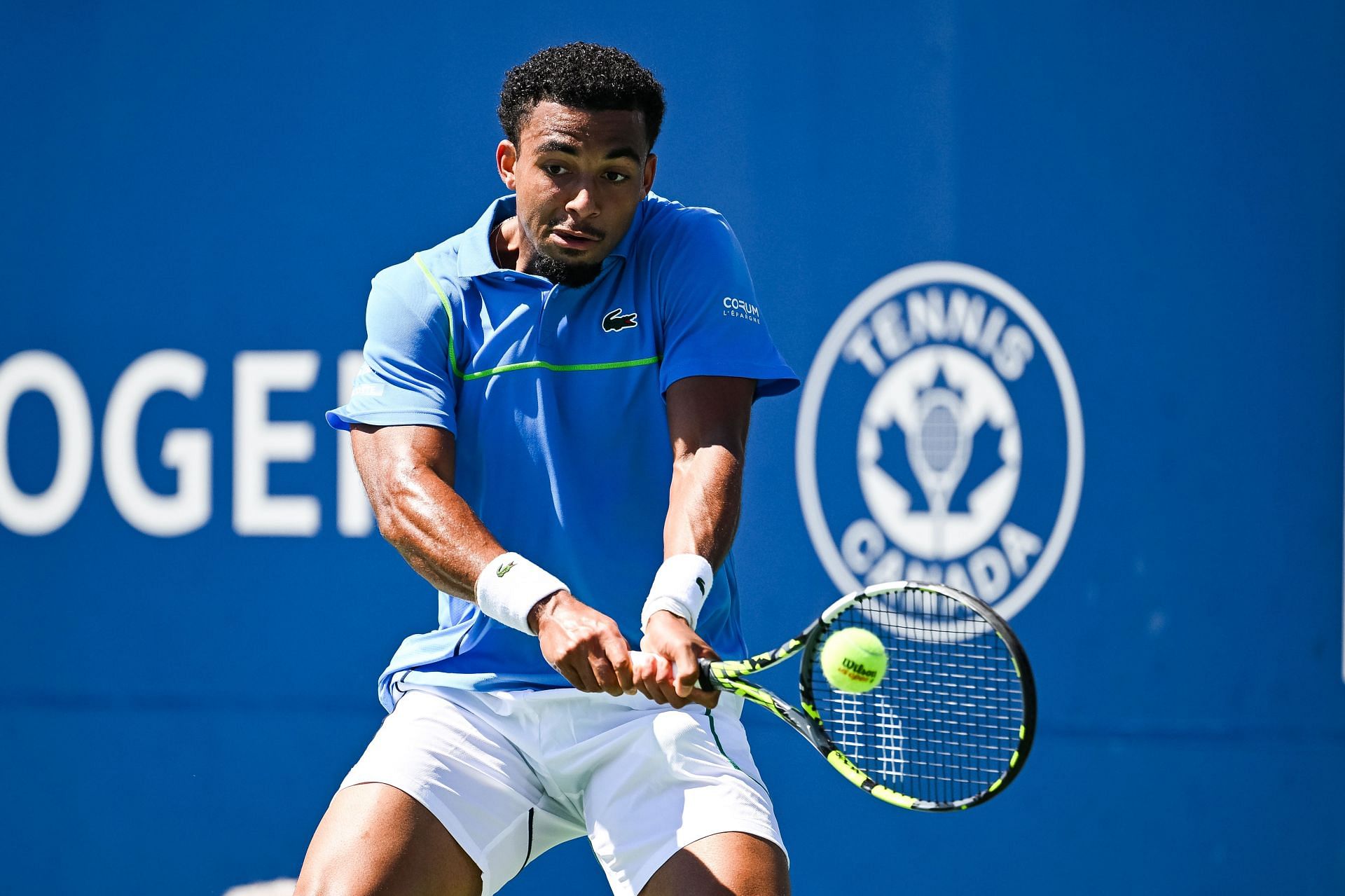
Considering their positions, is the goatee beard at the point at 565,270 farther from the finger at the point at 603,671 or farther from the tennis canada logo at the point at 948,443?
the tennis canada logo at the point at 948,443

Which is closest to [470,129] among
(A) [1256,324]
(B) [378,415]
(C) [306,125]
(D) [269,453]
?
(C) [306,125]

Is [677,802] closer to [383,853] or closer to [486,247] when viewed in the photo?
[383,853]

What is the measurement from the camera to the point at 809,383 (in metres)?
4.00

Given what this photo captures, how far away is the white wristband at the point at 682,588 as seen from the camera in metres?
2.40

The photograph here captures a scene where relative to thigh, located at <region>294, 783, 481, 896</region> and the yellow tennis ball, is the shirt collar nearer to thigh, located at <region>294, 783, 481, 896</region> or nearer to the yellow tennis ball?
the yellow tennis ball

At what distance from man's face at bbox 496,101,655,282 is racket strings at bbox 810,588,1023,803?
756 mm

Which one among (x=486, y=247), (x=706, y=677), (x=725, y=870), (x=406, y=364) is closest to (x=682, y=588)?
(x=706, y=677)

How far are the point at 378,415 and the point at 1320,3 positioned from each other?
2.54 metres

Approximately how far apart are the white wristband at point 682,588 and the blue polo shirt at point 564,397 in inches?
6.5

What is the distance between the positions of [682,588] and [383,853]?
601 millimetres

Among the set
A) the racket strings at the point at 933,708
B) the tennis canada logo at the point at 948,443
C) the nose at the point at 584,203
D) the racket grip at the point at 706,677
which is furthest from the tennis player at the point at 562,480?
the tennis canada logo at the point at 948,443

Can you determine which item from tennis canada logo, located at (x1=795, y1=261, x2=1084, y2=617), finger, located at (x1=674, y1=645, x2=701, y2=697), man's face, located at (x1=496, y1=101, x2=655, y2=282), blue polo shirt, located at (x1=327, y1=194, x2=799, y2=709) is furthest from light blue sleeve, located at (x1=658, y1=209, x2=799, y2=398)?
tennis canada logo, located at (x1=795, y1=261, x2=1084, y2=617)

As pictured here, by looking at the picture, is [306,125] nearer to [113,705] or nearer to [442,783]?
[113,705]

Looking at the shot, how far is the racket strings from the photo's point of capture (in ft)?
9.25
